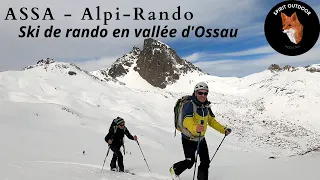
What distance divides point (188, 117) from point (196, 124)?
0.68 feet

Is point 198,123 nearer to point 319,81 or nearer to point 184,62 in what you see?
point 319,81

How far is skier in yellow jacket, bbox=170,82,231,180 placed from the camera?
243 inches

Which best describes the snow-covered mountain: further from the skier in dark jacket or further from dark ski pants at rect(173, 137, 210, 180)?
dark ski pants at rect(173, 137, 210, 180)

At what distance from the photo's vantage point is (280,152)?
93.5ft

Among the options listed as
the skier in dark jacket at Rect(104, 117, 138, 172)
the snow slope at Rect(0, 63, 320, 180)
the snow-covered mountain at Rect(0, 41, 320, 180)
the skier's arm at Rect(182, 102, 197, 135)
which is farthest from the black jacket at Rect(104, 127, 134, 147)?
the skier's arm at Rect(182, 102, 197, 135)

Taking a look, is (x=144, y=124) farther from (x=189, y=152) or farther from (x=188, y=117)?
(x=188, y=117)

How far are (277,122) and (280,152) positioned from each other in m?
13.4

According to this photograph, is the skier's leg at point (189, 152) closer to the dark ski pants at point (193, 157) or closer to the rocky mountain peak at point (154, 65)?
the dark ski pants at point (193, 157)

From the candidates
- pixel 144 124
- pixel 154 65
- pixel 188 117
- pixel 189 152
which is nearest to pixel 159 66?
pixel 154 65

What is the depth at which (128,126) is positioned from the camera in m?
26.1

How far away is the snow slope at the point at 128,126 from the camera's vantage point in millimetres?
8750

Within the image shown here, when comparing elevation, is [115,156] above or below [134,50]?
below

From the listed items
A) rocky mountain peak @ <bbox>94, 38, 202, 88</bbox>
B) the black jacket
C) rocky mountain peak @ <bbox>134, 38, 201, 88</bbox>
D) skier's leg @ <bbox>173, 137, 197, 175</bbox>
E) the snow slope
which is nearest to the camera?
skier's leg @ <bbox>173, 137, 197, 175</bbox>

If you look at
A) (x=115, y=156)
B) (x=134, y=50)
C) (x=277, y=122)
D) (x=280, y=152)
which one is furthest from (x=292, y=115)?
(x=134, y=50)
